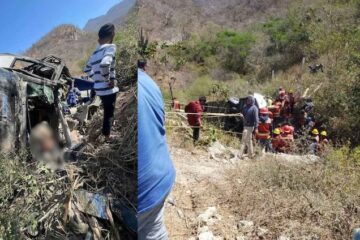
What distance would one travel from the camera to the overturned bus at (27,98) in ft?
13.1

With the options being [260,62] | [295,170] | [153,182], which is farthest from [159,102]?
[260,62]

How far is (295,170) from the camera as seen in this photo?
6.64 metres

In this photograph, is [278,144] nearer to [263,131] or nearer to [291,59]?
[263,131]

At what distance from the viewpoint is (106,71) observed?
11.8 feet

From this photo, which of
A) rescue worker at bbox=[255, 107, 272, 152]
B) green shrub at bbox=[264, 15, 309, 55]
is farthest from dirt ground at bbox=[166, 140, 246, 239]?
green shrub at bbox=[264, 15, 309, 55]

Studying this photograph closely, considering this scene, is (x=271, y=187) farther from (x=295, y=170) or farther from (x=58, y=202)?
(x=58, y=202)

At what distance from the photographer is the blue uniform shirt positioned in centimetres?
208

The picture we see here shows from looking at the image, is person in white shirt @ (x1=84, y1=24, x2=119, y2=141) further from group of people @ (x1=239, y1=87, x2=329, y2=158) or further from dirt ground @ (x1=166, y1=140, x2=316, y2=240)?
group of people @ (x1=239, y1=87, x2=329, y2=158)

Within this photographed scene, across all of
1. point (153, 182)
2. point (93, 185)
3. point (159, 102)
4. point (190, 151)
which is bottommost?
point (190, 151)

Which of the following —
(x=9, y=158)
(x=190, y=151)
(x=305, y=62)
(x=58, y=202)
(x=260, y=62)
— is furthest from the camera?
(x=260, y=62)

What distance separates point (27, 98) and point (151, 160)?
2968 mm

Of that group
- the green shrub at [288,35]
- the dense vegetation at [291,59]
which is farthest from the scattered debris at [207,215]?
the green shrub at [288,35]

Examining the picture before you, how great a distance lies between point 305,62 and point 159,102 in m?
22.7

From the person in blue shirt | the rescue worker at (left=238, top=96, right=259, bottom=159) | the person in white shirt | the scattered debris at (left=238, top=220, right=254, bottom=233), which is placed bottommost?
the scattered debris at (left=238, top=220, right=254, bottom=233)
